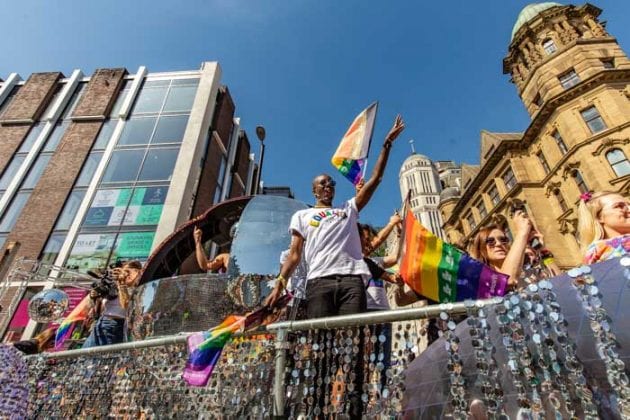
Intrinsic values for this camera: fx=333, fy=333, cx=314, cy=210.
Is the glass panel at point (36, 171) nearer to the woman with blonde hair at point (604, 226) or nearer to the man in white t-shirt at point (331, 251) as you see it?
the man in white t-shirt at point (331, 251)

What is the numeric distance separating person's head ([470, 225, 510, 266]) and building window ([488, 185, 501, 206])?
27.5 m

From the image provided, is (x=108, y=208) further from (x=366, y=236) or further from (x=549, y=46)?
(x=549, y=46)

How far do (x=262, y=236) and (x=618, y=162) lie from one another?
936 inches

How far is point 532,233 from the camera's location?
2939mm

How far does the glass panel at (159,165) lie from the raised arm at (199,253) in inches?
548

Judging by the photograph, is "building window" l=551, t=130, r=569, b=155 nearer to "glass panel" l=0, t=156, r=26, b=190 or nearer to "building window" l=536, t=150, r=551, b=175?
"building window" l=536, t=150, r=551, b=175

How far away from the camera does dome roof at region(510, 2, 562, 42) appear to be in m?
27.3

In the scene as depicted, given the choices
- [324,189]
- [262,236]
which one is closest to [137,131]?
[262,236]

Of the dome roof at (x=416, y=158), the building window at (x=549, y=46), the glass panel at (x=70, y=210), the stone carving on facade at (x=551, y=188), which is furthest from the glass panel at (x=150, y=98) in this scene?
the dome roof at (x=416, y=158)

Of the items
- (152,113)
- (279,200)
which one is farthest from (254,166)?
(279,200)

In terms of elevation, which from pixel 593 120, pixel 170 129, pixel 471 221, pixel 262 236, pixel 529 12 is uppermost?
pixel 529 12

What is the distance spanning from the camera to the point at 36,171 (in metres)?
19.0

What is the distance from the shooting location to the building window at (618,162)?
18.8 m

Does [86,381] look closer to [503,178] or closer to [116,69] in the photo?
[116,69]
